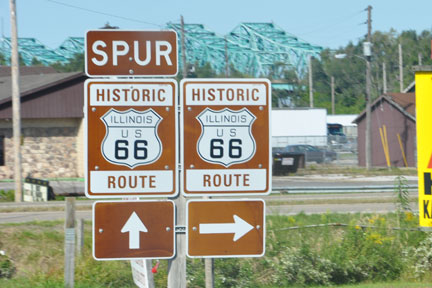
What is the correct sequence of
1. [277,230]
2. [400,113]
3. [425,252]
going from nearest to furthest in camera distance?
[425,252], [277,230], [400,113]

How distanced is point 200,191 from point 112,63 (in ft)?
2.84

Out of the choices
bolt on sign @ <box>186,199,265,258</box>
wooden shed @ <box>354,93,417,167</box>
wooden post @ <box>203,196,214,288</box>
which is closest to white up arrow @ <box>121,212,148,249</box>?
bolt on sign @ <box>186,199,265,258</box>

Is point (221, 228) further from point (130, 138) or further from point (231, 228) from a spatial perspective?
point (130, 138)

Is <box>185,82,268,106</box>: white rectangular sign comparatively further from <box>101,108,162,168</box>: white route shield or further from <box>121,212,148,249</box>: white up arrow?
<box>121,212,148,249</box>: white up arrow

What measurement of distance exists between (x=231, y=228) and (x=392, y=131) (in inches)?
1827

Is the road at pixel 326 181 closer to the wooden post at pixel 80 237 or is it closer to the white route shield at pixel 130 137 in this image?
the wooden post at pixel 80 237

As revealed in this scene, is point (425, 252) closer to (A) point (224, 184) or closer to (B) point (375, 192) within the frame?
(A) point (224, 184)

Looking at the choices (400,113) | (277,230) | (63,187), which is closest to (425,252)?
(277,230)

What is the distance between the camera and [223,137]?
3920 millimetres

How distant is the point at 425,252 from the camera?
12.6m

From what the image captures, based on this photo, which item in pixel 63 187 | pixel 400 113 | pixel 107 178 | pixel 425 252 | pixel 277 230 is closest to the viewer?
pixel 107 178

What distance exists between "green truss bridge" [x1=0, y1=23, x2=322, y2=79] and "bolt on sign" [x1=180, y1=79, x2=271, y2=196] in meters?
49.8

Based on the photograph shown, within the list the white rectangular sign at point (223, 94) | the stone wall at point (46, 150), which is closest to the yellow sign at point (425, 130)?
the white rectangular sign at point (223, 94)

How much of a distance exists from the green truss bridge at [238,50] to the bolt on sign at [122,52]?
49.8 meters
